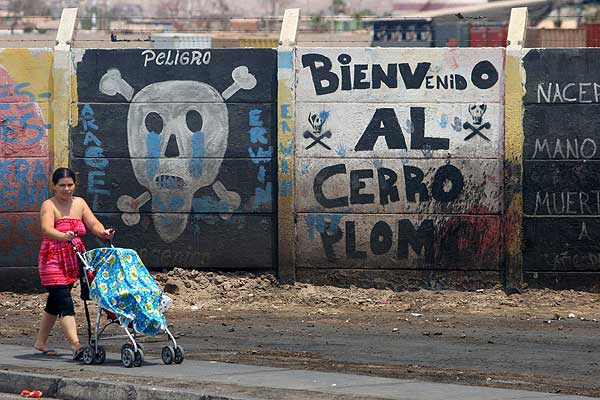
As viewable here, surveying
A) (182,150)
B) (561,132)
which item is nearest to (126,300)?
(182,150)

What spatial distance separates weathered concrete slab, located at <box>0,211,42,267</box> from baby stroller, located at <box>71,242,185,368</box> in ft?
13.0

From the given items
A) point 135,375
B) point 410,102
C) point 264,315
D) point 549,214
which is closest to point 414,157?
point 410,102

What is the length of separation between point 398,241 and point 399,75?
1.86m

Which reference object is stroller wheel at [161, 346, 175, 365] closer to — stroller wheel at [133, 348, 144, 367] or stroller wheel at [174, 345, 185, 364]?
stroller wheel at [174, 345, 185, 364]

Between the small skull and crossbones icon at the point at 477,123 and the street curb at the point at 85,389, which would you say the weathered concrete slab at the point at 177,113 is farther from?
the street curb at the point at 85,389

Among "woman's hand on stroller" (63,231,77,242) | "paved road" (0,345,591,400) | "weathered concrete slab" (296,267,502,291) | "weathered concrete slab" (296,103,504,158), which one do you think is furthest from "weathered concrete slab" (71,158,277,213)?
"paved road" (0,345,591,400)

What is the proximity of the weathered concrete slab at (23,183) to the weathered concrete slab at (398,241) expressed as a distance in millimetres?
2991

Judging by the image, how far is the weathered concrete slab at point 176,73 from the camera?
534 inches

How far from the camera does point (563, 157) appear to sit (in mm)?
13219

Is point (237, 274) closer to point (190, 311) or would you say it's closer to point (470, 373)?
point (190, 311)

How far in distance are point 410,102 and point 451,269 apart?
193 cm

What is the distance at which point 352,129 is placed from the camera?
1345cm

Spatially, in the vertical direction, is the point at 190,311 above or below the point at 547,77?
below

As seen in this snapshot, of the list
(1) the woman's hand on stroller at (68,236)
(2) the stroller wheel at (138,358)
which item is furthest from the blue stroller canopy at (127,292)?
(1) the woman's hand on stroller at (68,236)
